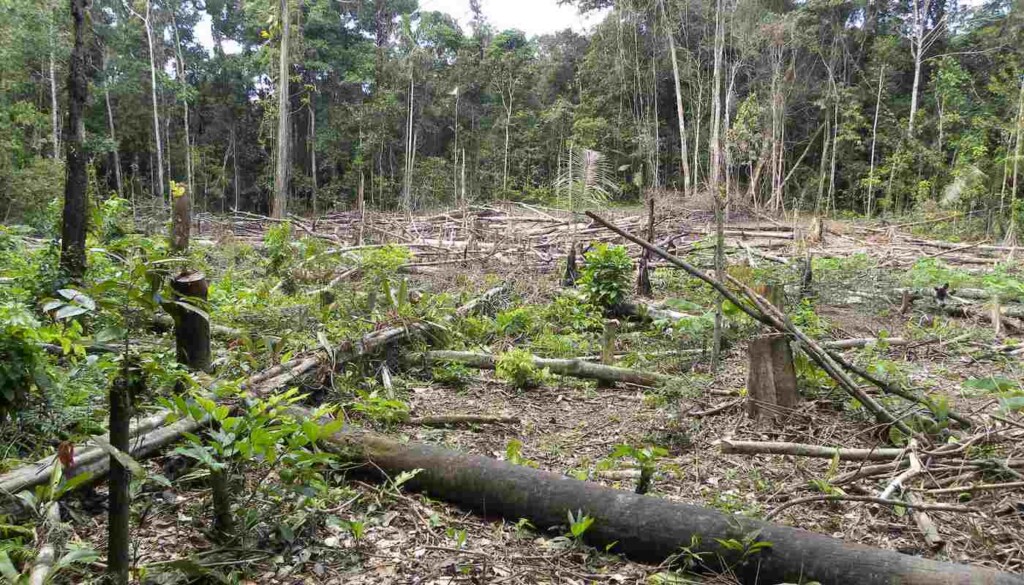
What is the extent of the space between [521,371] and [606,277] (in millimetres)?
2825

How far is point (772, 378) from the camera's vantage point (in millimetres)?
3822

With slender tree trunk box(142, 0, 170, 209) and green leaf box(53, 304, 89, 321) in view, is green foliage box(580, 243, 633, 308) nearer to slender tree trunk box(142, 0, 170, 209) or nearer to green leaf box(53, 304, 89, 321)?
green leaf box(53, 304, 89, 321)

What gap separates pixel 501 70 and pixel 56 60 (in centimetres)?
1584

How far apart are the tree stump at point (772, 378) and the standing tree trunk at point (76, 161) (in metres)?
4.67

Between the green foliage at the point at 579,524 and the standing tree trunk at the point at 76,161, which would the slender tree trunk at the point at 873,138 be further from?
the standing tree trunk at the point at 76,161

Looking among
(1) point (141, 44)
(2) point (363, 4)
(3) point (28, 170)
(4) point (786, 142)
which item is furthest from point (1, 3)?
(4) point (786, 142)

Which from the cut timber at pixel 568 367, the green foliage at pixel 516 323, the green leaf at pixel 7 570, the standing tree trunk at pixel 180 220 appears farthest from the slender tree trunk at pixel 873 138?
the green leaf at pixel 7 570

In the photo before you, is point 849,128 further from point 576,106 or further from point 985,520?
point 985,520

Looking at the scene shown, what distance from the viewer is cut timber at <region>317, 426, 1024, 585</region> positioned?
2.03 m

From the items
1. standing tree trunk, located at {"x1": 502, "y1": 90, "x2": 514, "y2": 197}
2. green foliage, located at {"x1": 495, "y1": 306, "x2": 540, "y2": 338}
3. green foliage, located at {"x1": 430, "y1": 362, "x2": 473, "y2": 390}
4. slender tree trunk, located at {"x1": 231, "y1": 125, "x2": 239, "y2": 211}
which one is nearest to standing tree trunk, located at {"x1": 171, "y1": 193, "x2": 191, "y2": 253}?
green foliage, located at {"x1": 430, "y1": 362, "x2": 473, "y2": 390}

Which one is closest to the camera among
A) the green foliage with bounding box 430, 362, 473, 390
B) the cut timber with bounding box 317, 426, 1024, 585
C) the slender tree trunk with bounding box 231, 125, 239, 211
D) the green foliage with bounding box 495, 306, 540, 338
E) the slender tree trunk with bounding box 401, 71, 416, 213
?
the cut timber with bounding box 317, 426, 1024, 585

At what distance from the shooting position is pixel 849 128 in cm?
2017

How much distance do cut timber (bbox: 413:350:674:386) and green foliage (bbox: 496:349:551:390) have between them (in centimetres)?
14

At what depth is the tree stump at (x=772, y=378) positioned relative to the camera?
3791mm
